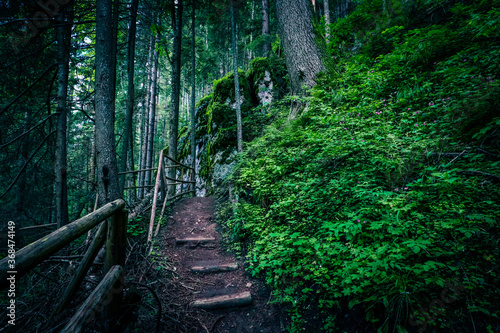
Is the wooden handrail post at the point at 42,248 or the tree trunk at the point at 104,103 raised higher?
the tree trunk at the point at 104,103

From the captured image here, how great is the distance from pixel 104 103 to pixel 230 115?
6.20 metres

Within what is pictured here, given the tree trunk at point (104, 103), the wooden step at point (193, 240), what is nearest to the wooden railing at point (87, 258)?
the tree trunk at point (104, 103)

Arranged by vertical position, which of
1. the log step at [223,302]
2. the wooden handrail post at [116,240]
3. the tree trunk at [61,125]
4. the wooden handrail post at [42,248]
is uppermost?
the tree trunk at [61,125]

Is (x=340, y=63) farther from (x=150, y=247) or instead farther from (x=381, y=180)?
(x=150, y=247)

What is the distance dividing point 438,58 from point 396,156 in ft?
9.76

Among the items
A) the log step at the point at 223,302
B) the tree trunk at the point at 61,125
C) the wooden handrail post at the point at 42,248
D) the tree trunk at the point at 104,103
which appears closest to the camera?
the wooden handrail post at the point at 42,248

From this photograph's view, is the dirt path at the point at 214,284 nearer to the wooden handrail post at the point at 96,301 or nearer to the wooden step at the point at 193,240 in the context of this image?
the wooden step at the point at 193,240

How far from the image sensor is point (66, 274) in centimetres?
254

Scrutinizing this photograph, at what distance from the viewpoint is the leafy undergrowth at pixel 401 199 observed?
5.08 feet

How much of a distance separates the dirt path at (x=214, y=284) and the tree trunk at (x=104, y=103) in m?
1.72

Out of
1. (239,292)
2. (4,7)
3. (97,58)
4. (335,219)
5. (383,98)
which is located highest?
(4,7)

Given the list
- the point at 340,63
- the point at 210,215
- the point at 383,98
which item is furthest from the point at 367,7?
the point at 210,215

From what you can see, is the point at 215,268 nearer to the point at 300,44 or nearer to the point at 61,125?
the point at 61,125

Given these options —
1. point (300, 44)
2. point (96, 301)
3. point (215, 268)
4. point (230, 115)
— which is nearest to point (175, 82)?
point (230, 115)
